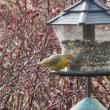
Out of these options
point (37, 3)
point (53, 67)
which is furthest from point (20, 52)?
Answer: point (53, 67)

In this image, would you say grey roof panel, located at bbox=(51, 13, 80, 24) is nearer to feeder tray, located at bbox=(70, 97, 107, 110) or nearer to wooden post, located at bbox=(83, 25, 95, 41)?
wooden post, located at bbox=(83, 25, 95, 41)

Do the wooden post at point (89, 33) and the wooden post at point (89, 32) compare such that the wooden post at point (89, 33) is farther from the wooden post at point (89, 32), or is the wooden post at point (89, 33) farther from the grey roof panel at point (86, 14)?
the grey roof panel at point (86, 14)

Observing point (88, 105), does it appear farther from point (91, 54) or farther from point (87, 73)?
point (91, 54)

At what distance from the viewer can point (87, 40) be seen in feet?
10.4

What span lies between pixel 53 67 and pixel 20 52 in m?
2.07

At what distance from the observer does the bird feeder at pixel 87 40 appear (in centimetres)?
303

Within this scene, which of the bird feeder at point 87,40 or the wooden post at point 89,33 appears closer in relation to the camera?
the bird feeder at point 87,40

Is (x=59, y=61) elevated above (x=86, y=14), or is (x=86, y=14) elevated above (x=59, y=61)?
(x=86, y=14)

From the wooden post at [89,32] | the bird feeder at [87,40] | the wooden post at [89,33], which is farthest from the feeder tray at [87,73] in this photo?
the wooden post at [89,32]

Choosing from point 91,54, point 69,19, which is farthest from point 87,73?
point 69,19

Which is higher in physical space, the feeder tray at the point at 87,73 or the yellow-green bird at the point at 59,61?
the yellow-green bird at the point at 59,61

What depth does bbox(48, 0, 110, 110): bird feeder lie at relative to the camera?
3.03 m

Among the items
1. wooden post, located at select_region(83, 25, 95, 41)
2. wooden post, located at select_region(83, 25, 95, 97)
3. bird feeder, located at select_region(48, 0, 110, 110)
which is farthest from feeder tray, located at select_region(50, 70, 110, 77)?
wooden post, located at select_region(83, 25, 95, 41)

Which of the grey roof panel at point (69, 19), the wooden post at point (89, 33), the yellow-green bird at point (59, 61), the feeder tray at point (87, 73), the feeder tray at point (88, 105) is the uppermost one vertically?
the grey roof panel at point (69, 19)
